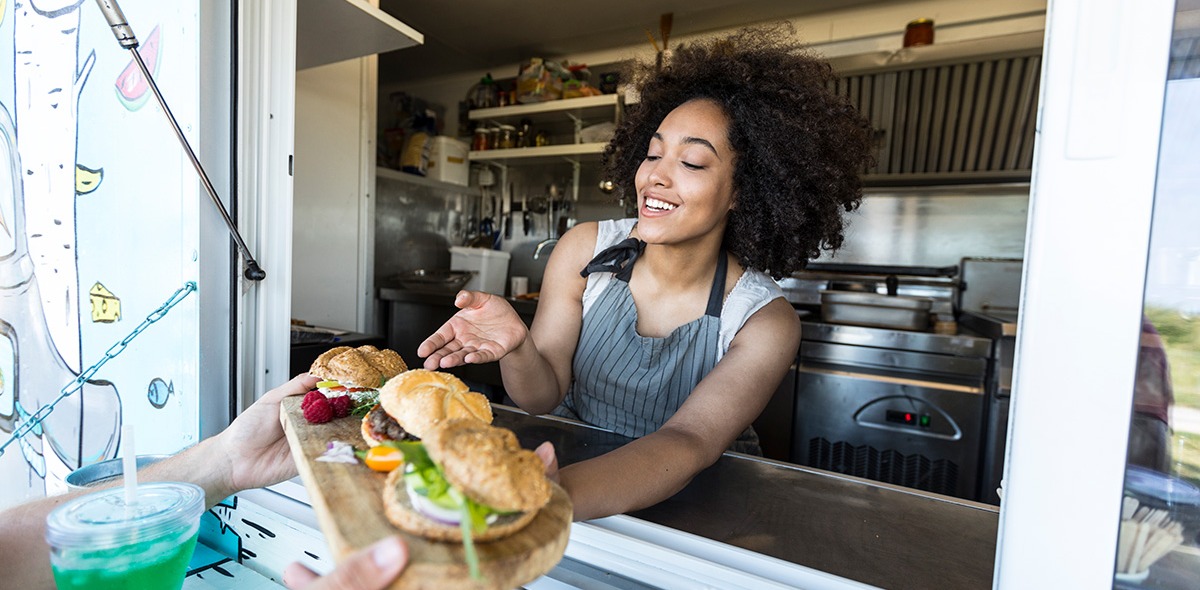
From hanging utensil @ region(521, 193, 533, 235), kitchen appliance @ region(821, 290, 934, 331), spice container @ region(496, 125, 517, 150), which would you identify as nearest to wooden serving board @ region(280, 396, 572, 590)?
kitchen appliance @ region(821, 290, 934, 331)

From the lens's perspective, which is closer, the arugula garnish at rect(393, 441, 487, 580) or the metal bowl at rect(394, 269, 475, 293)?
the arugula garnish at rect(393, 441, 487, 580)

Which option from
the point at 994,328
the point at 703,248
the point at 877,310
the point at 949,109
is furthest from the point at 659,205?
the point at 949,109

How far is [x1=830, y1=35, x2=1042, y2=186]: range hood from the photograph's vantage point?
129 inches

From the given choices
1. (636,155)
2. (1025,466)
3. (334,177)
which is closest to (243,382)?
(636,155)

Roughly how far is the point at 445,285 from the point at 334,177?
3.52 ft

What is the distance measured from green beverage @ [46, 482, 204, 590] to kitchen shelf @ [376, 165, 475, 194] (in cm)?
298

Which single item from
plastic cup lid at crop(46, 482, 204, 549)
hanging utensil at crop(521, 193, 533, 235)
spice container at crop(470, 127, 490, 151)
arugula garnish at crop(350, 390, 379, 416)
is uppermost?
spice container at crop(470, 127, 490, 151)

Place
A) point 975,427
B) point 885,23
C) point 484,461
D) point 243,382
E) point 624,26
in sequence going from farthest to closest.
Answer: point 624,26, point 885,23, point 975,427, point 243,382, point 484,461

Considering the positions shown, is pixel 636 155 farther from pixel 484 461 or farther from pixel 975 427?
pixel 975 427

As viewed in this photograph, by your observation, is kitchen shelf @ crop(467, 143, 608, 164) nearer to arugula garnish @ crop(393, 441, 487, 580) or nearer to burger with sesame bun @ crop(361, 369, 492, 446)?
burger with sesame bun @ crop(361, 369, 492, 446)

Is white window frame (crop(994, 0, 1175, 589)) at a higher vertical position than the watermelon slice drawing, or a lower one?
lower

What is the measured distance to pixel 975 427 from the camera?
2527 mm

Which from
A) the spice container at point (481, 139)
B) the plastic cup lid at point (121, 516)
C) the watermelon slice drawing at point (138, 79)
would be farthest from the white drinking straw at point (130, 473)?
the spice container at point (481, 139)

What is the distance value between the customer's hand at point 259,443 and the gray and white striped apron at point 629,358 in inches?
29.3
